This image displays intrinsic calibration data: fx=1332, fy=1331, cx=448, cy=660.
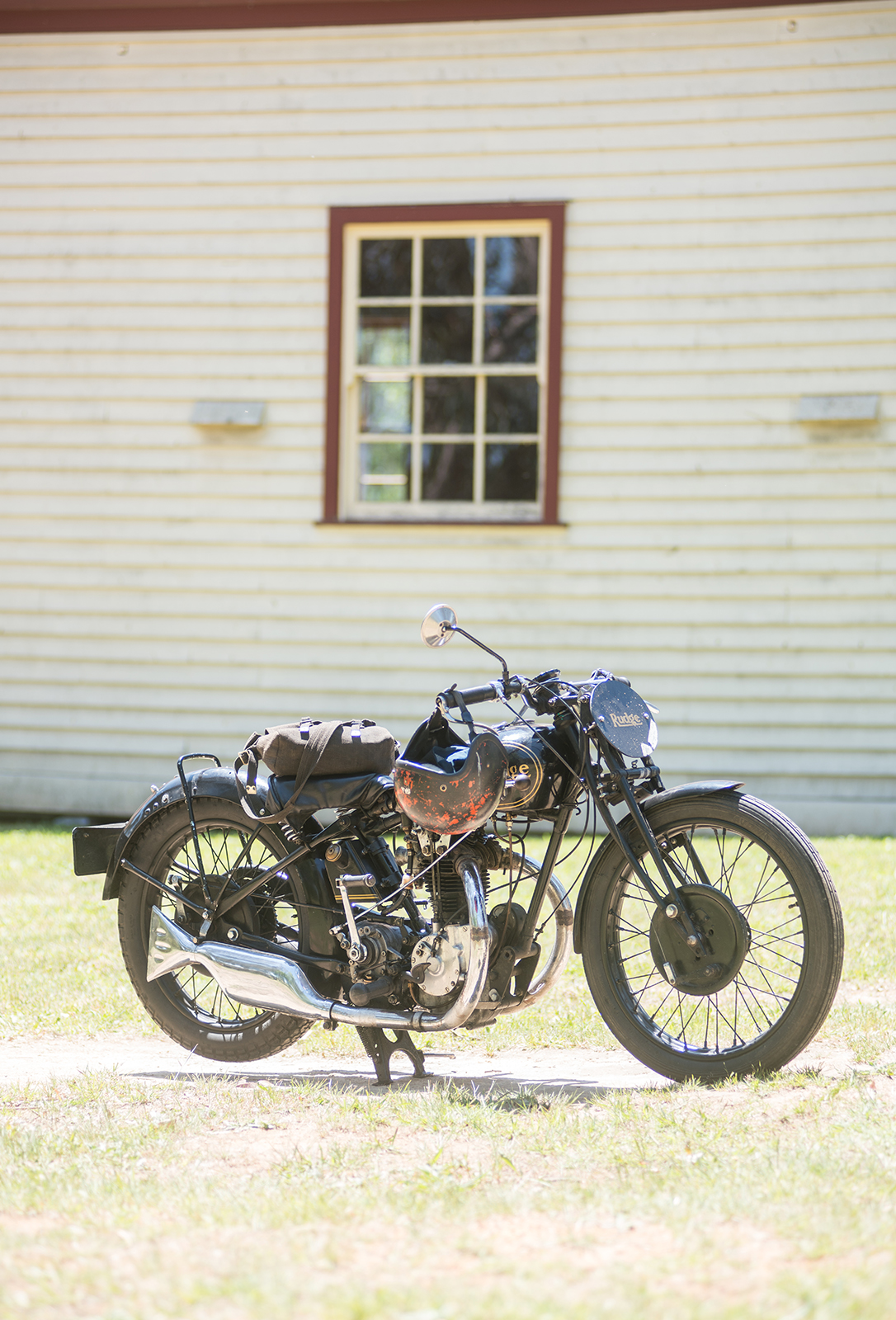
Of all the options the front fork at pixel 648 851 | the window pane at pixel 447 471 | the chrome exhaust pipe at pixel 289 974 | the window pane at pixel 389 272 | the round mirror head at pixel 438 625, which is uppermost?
the window pane at pixel 389 272

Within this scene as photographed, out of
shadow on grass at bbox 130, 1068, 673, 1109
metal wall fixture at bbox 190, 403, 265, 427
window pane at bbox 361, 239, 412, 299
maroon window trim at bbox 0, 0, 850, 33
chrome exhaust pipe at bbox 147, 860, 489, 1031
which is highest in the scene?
maroon window trim at bbox 0, 0, 850, 33

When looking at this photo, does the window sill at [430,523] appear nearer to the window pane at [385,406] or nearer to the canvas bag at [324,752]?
the window pane at [385,406]

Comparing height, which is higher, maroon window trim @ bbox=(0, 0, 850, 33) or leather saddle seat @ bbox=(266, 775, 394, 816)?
maroon window trim @ bbox=(0, 0, 850, 33)

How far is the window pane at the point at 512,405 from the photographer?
8.59 metres

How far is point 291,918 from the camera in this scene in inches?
158

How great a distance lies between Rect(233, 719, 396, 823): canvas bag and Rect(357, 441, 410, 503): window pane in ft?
17.1

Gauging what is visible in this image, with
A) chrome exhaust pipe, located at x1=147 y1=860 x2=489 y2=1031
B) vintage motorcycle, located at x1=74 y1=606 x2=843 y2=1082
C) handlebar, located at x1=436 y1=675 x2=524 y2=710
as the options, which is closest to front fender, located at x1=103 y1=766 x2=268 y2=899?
vintage motorcycle, located at x1=74 y1=606 x2=843 y2=1082

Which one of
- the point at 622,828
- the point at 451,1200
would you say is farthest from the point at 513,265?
the point at 451,1200

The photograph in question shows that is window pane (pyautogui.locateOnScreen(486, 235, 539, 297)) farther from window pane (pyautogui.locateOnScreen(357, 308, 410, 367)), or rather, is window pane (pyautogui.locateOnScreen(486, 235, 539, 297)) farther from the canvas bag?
the canvas bag

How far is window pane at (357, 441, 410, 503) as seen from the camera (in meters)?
8.80

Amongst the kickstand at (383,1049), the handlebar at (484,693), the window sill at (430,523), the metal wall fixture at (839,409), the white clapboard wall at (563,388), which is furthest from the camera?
the window sill at (430,523)

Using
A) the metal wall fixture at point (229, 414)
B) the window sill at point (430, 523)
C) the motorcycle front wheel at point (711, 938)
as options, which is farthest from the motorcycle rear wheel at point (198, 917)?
the metal wall fixture at point (229, 414)

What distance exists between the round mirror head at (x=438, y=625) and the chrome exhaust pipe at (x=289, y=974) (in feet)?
1.95

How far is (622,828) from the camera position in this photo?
3529 millimetres
